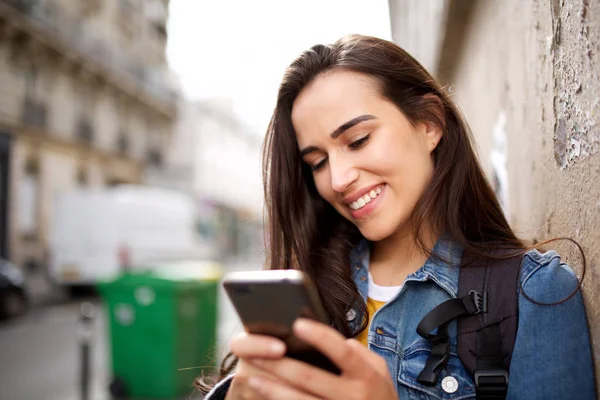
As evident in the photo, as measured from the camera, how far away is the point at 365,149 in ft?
5.61

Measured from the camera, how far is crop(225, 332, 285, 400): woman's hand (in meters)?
1.02

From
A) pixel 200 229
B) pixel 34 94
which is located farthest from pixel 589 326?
pixel 200 229

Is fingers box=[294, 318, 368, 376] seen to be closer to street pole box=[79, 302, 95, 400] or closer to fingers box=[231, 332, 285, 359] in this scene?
fingers box=[231, 332, 285, 359]

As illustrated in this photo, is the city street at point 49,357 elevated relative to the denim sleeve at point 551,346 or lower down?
lower down

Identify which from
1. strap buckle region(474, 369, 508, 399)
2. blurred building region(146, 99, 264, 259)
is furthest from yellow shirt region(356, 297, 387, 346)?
blurred building region(146, 99, 264, 259)

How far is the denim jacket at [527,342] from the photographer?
1286 mm

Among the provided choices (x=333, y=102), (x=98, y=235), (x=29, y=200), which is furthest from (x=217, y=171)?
(x=333, y=102)

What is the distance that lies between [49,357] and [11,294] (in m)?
3.42

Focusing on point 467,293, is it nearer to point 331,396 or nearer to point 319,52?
point 331,396

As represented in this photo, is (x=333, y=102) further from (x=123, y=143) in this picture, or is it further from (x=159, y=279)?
(x=123, y=143)

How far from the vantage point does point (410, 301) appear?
64.6 inches

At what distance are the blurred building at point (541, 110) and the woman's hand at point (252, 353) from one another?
75cm

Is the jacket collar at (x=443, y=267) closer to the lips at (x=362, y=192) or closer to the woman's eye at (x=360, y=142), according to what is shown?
the lips at (x=362, y=192)

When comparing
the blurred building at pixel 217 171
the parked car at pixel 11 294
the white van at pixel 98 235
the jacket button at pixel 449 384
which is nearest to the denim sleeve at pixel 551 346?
the jacket button at pixel 449 384
